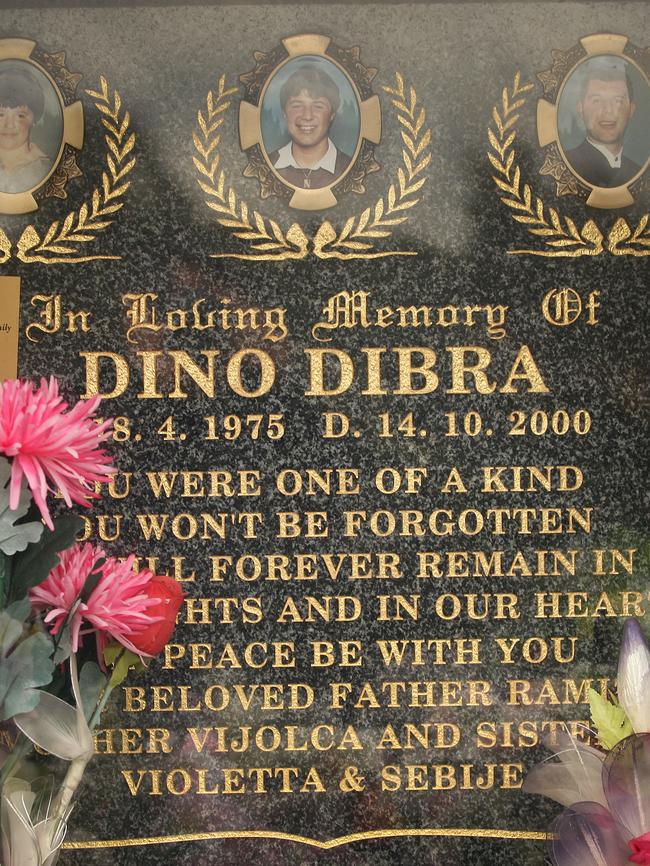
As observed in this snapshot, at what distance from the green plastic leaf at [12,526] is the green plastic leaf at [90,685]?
35 centimetres

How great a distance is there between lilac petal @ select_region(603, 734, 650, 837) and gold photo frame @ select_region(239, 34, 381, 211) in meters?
1.53

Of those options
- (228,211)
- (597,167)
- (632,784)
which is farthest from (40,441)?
(597,167)

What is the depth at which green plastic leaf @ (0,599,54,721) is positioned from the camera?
171 centimetres

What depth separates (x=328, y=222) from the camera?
244cm

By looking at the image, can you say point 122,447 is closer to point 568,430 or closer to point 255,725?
point 255,725

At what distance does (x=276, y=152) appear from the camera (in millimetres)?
2436

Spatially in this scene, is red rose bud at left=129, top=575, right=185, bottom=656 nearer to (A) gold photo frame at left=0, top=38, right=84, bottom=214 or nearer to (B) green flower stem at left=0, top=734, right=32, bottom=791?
(B) green flower stem at left=0, top=734, right=32, bottom=791

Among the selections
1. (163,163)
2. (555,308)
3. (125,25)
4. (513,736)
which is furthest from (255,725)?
(125,25)

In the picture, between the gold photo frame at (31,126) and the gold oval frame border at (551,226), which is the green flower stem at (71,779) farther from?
the gold oval frame border at (551,226)

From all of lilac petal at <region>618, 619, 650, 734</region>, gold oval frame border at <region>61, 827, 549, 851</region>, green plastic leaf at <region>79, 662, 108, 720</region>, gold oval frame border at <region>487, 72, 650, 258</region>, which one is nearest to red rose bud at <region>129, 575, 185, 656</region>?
green plastic leaf at <region>79, 662, 108, 720</region>

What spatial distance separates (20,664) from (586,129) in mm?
1931

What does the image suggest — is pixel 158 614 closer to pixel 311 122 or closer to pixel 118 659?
pixel 118 659

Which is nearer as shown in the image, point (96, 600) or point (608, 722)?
point (96, 600)

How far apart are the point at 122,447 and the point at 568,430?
3.93 ft
